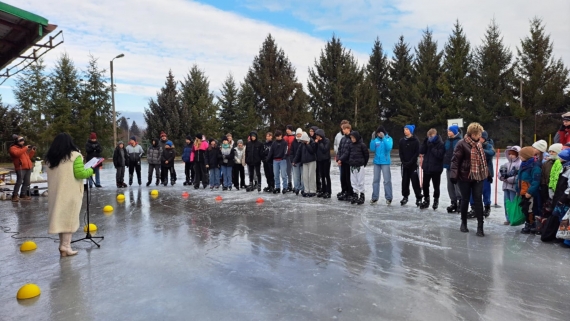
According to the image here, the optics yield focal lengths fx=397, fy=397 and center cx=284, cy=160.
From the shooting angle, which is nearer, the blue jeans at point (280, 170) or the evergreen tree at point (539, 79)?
the blue jeans at point (280, 170)

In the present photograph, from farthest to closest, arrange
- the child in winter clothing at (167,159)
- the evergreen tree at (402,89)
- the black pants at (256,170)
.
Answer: the evergreen tree at (402,89)
the child in winter clothing at (167,159)
the black pants at (256,170)

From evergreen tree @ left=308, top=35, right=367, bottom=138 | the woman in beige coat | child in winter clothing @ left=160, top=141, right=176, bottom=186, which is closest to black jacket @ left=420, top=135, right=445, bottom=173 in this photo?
the woman in beige coat

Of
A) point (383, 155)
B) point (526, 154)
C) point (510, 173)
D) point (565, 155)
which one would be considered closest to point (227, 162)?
point (383, 155)

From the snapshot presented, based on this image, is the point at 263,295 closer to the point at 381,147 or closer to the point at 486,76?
the point at 381,147

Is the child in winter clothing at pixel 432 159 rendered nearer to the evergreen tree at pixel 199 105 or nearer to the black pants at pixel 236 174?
the black pants at pixel 236 174

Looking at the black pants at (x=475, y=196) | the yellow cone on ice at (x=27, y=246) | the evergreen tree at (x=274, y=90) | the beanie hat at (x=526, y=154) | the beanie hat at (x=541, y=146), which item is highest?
the evergreen tree at (x=274, y=90)

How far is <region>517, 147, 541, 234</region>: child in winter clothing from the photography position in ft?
20.7

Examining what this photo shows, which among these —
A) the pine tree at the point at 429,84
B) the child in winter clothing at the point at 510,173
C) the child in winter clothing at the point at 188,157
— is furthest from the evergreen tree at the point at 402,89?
the child in winter clothing at the point at 510,173

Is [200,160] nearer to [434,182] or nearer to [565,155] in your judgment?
[434,182]

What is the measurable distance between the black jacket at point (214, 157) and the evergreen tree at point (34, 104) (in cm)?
2050

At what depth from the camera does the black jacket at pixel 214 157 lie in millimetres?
12789

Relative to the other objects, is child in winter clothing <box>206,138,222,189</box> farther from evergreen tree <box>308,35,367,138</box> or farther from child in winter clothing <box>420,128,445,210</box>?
evergreen tree <box>308,35,367,138</box>

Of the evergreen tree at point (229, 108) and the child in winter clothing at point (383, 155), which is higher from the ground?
the evergreen tree at point (229, 108)

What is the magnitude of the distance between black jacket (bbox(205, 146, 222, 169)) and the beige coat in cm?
732
